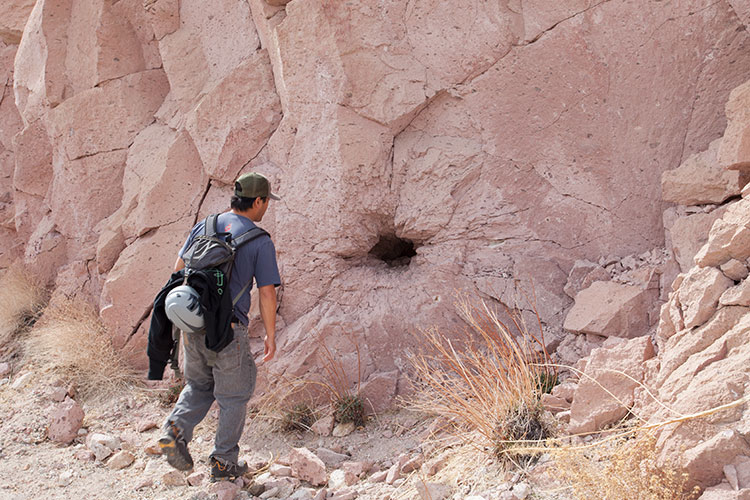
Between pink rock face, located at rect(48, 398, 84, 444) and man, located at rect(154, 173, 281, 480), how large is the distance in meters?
1.44

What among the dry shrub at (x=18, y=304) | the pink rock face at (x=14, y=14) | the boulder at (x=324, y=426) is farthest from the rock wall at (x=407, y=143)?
the pink rock face at (x=14, y=14)

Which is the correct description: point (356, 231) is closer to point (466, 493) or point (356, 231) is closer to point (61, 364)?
point (466, 493)

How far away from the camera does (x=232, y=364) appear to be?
298 centimetres

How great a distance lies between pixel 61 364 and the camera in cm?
474

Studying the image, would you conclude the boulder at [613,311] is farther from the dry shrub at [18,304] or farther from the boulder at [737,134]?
the dry shrub at [18,304]

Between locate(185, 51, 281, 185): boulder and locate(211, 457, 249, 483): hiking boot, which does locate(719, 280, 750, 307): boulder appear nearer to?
locate(211, 457, 249, 483): hiking boot

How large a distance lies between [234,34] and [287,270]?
2070 mm

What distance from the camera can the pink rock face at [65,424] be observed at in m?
3.99

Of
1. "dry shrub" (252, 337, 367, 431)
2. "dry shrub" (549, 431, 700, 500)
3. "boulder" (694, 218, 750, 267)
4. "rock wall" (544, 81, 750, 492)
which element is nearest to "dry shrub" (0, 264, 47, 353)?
"dry shrub" (252, 337, 367, 431)

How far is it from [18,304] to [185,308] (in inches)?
155

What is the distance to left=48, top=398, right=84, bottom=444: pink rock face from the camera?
157 inches

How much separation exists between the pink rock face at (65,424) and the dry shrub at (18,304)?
1.76 m

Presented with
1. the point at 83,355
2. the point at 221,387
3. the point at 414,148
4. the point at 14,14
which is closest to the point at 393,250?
the point at 414,148

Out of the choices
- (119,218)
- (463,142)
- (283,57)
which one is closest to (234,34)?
(283,57)
